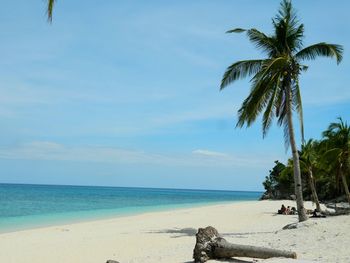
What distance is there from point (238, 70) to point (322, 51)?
133 inches

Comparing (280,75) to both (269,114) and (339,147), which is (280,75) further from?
(339,147)

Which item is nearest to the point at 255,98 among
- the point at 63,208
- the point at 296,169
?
the point at 296,169

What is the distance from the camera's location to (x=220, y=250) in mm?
9500

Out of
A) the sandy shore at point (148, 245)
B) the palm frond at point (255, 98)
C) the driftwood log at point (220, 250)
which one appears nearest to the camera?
the driftwood log at point (220, 250)

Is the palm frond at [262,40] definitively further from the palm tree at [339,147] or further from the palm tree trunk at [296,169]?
the palm tree at [339,147]

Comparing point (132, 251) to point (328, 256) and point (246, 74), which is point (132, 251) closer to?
point (328, 256)

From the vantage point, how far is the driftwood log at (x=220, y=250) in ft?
30.4

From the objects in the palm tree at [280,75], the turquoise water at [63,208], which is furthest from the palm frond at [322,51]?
the turquoise water at [63,208]

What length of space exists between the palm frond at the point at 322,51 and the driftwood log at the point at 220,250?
35.3 ft

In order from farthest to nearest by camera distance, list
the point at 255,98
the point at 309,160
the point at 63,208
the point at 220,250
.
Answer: the point at 63,208 → the point at 309,160 → the point at 255,98 → the point at 220,250

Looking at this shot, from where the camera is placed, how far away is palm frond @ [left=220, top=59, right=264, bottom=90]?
18219 mm

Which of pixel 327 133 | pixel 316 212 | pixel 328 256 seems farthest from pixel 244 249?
pixel 327 133

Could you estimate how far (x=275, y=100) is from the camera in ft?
58.2

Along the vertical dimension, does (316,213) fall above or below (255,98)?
below
